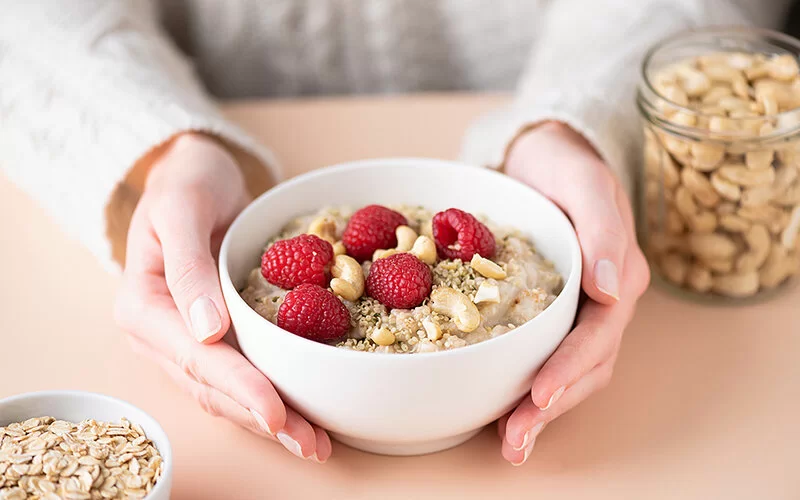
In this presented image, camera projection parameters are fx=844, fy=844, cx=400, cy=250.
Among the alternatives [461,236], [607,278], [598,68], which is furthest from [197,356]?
[598,68]

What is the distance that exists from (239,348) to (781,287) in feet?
1.98

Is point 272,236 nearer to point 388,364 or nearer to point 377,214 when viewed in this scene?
point 377,214

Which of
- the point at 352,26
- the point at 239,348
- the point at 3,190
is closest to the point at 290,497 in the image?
the point at 239,348

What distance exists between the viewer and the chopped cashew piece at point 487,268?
2.43ft

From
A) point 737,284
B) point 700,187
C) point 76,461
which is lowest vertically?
point 737,284

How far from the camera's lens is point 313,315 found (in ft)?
2.24

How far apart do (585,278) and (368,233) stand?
8.0 inches

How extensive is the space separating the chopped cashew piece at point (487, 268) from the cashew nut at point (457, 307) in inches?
1.4

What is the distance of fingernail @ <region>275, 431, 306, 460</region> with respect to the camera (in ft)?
2.28

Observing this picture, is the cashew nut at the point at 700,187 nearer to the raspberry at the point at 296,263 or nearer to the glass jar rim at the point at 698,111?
the glass jar rim at the point at 698,111

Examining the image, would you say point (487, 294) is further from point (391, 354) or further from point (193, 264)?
point (193, 264)

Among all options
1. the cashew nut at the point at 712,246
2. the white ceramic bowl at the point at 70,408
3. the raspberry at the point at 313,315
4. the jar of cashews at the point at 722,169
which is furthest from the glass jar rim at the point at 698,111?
the white ceramic bowl at the point at 70,408

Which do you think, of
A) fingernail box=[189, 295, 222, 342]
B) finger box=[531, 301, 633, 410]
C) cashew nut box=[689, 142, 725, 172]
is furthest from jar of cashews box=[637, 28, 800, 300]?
fingernail box=[189, 295, 222, 342]

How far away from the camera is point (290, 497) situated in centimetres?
71
